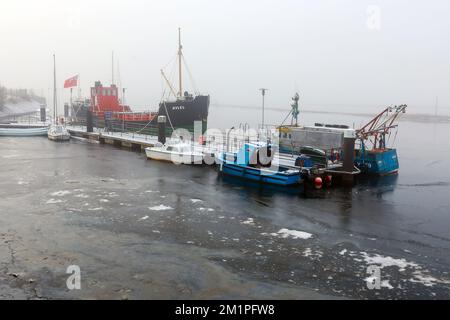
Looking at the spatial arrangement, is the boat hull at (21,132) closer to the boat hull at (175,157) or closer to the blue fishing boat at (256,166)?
the boat hull at (175,157)

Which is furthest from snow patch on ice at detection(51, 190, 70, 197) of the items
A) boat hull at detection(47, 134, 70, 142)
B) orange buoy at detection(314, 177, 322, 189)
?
boat hull at detection(47, 134, 70, 142)

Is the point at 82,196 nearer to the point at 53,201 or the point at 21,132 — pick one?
the point at 53,201

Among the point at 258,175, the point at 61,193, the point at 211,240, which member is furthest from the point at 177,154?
the point at 211,240

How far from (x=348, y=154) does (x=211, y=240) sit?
14.8m

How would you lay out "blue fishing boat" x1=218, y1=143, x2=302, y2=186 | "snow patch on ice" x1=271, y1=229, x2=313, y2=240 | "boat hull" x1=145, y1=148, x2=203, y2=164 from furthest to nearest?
"boat hull" x1=145, y1=148, x2=203, y2=164 < "blue fishing boat" x1=218, y1=143, x2=302, y2=186 < "snow patch on ice" x1=271, y1=229, x2=313, y2=240

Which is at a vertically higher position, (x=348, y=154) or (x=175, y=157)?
(x=348, y=154)

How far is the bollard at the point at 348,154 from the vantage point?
26109mm

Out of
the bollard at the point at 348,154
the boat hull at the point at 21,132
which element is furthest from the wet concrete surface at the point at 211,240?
the boat hull at the point at 21,132

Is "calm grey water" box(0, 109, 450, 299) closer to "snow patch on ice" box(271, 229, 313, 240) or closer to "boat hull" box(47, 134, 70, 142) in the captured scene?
"snow patch on ice" box(271, 229, 313, 240)

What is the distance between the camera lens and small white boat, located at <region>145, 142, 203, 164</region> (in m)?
31.2

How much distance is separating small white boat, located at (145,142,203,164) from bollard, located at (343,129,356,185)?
10.6 meters

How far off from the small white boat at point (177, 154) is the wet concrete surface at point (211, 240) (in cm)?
562

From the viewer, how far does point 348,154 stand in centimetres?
2630

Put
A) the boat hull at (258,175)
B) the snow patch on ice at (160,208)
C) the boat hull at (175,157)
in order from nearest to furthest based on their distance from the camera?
the snow patch on ice at (160,208)
the boat hull at (258,175)
the boat hull at (175,157)
